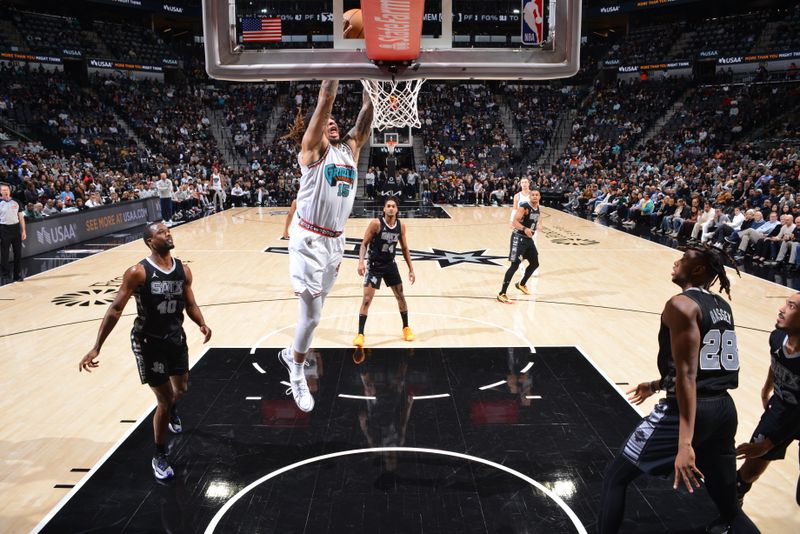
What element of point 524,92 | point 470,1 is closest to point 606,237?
point 470,1

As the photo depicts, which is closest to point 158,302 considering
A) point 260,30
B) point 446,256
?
point 260,30

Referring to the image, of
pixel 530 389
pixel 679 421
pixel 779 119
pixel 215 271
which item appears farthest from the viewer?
pixel 779 119

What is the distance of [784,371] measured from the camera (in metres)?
3.52

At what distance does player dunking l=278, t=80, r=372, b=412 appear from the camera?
419 cm

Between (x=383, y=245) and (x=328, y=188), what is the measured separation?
2895 millimetres

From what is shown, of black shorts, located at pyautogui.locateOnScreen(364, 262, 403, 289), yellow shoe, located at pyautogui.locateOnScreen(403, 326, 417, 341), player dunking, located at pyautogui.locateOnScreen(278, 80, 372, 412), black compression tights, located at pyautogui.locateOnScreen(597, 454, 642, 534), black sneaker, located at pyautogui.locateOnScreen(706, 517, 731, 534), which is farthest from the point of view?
yellow shoe, located at pyautogui.locateOnScreen(403, 326, 417, 341)

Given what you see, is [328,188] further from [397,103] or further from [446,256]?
[446,256]

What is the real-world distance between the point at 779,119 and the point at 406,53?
25.9m

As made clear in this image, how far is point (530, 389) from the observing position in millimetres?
5953

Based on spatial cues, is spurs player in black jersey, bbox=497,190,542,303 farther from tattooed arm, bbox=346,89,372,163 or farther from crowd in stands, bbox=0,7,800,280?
crowd in stands, bbox=0,7,800,280

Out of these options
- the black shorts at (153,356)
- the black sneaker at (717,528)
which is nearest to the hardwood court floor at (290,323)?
the black sneaker at (717,528)

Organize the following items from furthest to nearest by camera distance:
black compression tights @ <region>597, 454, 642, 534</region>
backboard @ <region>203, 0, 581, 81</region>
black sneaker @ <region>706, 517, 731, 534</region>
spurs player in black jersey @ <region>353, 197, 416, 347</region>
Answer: spurs player in black jersey @ <region>353, 197, 416, 347</region> < backboard @ <region>203, 0, 581, 81</region> < black sneaker @ <region>706, 517, 731, 534</region> < black compression tights @ <region>597, 454, 642, 534</region>

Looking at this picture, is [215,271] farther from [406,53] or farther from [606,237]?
[606,237]

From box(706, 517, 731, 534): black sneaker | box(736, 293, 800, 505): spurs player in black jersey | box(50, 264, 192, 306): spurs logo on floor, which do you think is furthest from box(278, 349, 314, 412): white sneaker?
box(50, 264, 192, 306): spurs logo on floor
